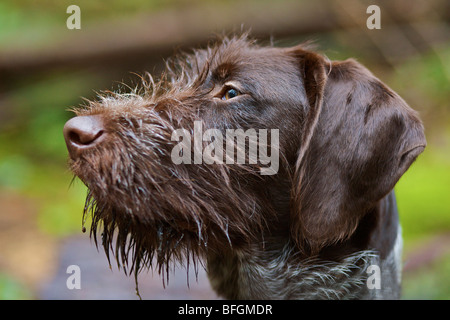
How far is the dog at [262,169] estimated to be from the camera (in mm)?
2885

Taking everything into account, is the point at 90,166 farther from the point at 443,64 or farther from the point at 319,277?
the point at 443,64

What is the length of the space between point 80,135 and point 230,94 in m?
0.88

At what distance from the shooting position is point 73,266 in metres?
5.52

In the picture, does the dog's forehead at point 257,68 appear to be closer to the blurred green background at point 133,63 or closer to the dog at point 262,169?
the dog at point 262,169

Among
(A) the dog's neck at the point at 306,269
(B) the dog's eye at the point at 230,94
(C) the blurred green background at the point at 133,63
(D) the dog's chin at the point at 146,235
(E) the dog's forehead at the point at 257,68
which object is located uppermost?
(C) the blurred green background at the point at 133,63

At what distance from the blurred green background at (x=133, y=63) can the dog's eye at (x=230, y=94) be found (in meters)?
4.00

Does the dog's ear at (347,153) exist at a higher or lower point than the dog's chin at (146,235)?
higher

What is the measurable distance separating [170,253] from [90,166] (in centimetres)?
71

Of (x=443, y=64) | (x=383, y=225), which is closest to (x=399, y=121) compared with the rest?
(x=383, y=225)

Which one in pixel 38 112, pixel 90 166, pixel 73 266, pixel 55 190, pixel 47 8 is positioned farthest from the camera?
pixel 47 8

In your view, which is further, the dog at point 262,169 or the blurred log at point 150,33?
the blurred log at point 150,33

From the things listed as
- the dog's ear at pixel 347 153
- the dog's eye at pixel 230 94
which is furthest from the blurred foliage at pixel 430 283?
the dog's eye at pixel 230 94

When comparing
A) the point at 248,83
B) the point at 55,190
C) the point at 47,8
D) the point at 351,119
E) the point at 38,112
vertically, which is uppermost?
the point at 47,8

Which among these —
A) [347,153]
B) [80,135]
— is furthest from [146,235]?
[347,153]
